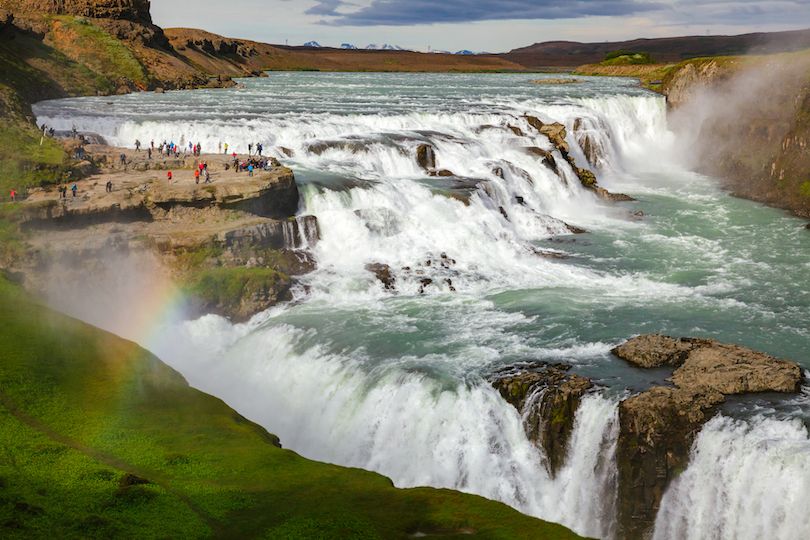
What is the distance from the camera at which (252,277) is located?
27016 mm

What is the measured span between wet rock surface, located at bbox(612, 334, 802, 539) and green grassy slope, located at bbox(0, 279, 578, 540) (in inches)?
164

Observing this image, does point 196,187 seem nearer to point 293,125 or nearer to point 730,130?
point 293,125

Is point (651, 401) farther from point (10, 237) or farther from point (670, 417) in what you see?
point (10, 237)

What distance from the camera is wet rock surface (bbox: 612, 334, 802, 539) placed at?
15.7 metres

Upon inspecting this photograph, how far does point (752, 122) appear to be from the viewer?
48750 mm

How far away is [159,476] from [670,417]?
12.2 meters

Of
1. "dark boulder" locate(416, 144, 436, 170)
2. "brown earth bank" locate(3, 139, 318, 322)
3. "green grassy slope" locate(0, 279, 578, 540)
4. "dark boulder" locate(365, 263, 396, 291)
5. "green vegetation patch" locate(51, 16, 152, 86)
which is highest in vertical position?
"green vegetation patch" locate(51, 16, 152, 86)

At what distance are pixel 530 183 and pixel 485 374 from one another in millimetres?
24456

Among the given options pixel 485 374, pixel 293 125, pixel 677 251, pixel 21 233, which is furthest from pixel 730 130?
pixel 21 233

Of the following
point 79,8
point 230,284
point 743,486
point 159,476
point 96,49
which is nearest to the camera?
point 159,476

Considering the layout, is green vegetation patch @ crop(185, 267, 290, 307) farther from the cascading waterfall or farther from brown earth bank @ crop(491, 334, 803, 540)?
the cascading waterfall

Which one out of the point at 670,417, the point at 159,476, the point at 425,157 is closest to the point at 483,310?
the point at 670,417

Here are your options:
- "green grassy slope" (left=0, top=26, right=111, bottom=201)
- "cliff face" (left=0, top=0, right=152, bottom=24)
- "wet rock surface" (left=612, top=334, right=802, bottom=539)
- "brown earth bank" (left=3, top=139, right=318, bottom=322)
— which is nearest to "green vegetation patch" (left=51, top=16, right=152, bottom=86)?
"green grassy slope" (left=0, top=26, right=111, bottom=201)

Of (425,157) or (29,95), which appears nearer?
(425,157)
